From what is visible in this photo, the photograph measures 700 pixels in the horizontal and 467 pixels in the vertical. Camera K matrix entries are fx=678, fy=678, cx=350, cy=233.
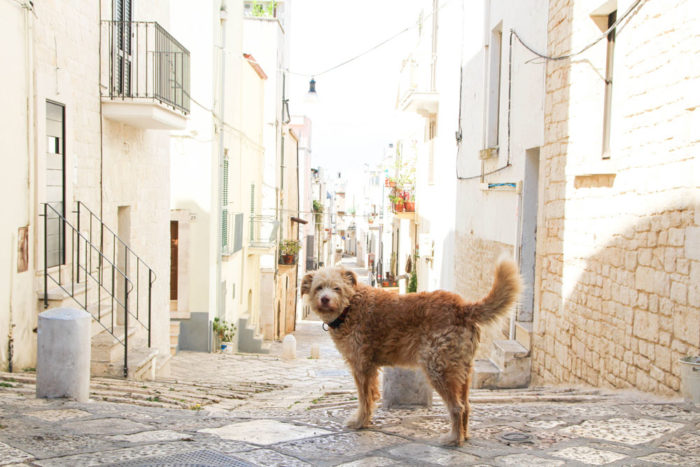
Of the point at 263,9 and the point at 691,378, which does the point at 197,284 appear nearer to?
the point at 691,378

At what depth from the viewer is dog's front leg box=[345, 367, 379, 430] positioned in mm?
4762

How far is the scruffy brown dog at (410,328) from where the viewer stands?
4.32 metres

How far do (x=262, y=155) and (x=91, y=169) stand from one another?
55.7ft

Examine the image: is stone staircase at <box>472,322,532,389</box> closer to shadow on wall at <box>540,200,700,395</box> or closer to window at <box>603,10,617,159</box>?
shadow on wall at <box>540,200,700,395</box>

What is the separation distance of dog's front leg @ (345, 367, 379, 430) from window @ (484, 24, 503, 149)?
8.13 meters

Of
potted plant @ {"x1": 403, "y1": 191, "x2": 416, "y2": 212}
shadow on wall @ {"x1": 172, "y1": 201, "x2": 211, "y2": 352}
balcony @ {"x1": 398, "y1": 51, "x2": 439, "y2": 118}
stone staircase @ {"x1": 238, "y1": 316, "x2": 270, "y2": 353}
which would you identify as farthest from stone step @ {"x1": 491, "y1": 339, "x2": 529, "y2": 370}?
potted plant @ {"x1": 403, "y1": 191, "x2": 416, "y2": 212}

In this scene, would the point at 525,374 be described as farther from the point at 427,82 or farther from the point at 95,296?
the point at 427,82

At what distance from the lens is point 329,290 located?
4723 millimetres

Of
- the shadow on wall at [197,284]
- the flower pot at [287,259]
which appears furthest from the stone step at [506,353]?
the flower pot at [287,259]

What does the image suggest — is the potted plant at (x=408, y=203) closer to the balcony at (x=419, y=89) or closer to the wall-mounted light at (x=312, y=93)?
the balcony at (x=419, y=89)

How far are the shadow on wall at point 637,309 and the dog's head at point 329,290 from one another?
2610 millimetres

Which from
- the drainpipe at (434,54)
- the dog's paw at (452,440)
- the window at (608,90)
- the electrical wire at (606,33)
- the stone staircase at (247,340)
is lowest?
the stone staircase at (247,340)

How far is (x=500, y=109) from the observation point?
11609 mm

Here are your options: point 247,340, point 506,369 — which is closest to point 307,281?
point 506,369
